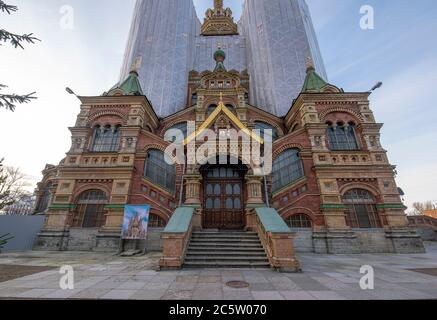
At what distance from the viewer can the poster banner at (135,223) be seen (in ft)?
38.4

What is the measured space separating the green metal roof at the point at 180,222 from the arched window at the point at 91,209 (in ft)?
24.3

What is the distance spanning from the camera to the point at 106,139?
1661cm

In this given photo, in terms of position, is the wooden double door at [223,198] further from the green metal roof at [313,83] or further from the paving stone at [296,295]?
the green metal roof at [313,83]

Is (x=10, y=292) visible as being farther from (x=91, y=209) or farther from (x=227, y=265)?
(x=91, y=209)

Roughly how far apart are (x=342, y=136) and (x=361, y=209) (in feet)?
19.6

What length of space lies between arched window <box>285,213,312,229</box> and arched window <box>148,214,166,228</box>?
8.69m

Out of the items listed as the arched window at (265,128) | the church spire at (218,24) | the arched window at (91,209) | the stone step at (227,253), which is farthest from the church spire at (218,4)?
the stone step at (227,253)

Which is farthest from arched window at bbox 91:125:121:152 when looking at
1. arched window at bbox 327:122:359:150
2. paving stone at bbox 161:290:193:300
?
arched window at bbox 327:122:359:150

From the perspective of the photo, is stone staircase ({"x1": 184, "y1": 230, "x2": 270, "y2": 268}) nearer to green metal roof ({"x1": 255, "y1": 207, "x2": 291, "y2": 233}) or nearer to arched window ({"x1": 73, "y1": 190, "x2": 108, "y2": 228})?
green metal roof ({"x1": 255, "y1": 207, "x2": 291, "y2": 233})

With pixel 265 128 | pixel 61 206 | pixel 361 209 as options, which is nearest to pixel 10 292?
pixel 61 206

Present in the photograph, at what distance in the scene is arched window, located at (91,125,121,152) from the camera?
1625cm

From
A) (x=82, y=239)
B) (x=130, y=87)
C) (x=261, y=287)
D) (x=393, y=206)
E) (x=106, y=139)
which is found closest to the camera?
(x=261, y=287)

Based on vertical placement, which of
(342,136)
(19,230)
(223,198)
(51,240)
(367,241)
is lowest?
(367,241)

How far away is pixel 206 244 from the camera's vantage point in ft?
29.9
